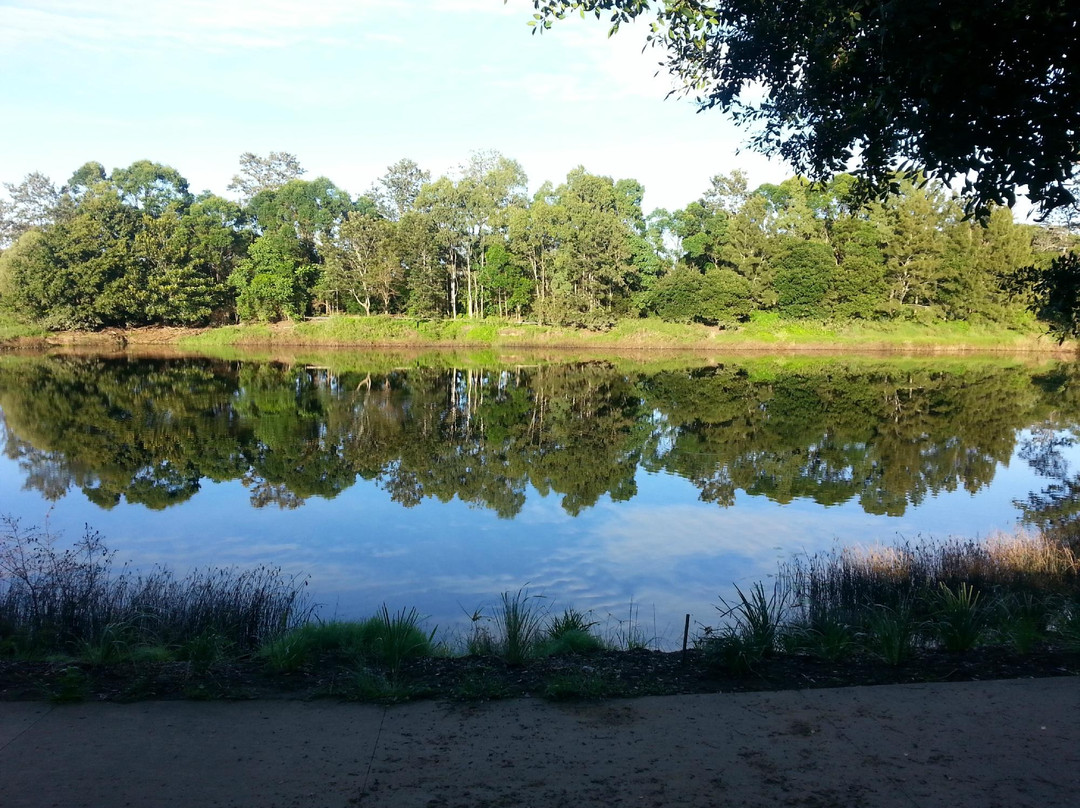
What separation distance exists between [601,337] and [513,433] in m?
34.1

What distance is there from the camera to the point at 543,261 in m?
58.7

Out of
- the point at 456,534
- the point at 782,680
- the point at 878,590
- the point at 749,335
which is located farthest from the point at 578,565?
the point at 749,335

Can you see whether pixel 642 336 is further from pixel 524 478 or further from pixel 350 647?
pixel 350 647

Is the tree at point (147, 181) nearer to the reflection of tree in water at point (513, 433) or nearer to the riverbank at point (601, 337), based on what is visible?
the riverbank at point (601, 337)

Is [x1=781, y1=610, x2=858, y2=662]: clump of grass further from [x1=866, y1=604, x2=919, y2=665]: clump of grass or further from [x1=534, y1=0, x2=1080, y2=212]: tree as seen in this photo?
[x1=534, y1=0, x2=1080, y2=212]: tree

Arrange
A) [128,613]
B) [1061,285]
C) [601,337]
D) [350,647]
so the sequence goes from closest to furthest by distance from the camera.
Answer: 1. [350,647]
2. [128,613]
3. [1061,285]
4. [601,337]

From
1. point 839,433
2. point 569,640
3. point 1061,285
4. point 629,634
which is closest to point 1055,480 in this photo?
point 839,433

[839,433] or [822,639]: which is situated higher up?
[822,639]

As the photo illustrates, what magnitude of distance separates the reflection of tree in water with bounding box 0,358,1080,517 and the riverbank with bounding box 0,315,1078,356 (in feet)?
58.3

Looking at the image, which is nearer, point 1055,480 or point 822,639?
point 822,639

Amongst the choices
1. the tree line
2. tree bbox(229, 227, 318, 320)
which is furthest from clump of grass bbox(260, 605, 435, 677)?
tree bbox(229, 227, 318, 320)

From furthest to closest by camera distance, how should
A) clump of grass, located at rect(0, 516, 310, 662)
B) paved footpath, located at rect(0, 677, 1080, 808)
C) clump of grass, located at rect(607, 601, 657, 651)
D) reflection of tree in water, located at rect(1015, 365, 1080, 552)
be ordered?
reflection of tree in water, located at rect(1015, 365, 1080, 552) → clump of grass, located at rect(607, 601, 657, 651) → clump of grass, located at rect(0, 516, 310, 662) → paved footpath, located at rect(0, 677, 1080, 808)

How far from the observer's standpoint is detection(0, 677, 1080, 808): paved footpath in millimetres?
3955

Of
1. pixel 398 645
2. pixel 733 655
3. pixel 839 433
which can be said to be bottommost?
pixel 839 433
